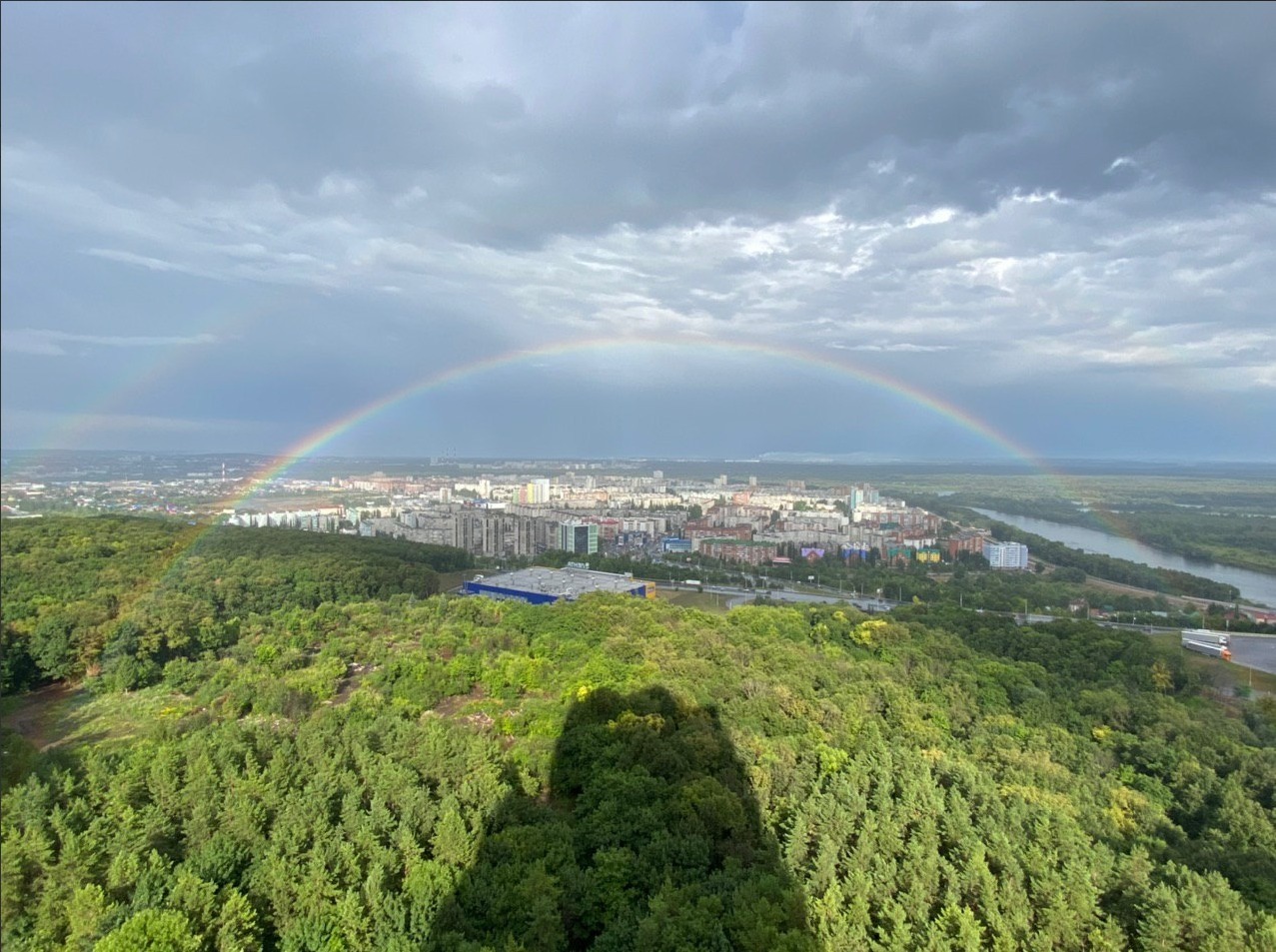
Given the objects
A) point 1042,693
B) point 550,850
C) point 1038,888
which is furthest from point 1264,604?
point 550,850

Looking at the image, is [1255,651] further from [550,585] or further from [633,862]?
[550,585]

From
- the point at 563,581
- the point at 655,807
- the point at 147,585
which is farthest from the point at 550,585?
the point at 655,807

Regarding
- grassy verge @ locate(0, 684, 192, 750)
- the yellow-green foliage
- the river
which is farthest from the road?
grassy verge @ locate(0, 684, 192, 750)

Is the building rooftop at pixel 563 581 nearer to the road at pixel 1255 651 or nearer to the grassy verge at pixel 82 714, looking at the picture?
the grassy verge at pixel 82 714

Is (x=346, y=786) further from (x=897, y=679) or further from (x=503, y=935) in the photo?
(x=897, y=679)

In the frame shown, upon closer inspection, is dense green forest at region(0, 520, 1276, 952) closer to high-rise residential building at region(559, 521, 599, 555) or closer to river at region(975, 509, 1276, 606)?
river at region(975, 509, 1276, 606)

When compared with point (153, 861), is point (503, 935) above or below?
below

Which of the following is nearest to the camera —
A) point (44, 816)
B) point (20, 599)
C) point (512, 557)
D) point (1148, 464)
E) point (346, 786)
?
point (44, 816)
